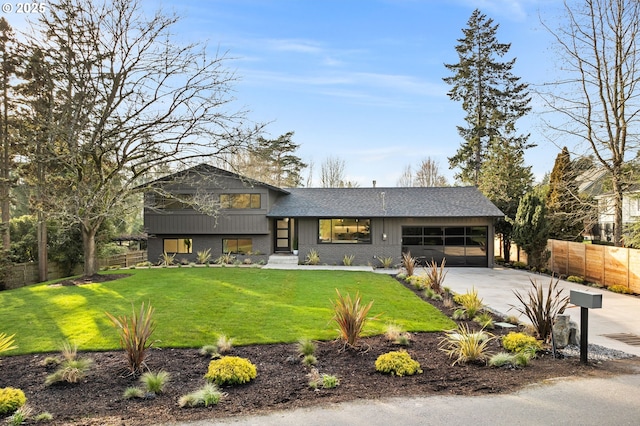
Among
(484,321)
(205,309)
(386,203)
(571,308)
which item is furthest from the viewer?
(386,203)

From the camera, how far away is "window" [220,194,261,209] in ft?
64.2

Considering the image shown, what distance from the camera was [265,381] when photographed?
4.89 m

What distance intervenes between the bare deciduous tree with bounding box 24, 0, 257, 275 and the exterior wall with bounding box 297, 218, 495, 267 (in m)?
7.30

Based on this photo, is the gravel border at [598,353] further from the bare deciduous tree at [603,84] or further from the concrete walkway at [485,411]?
the bare deciduous tree at [603,84]

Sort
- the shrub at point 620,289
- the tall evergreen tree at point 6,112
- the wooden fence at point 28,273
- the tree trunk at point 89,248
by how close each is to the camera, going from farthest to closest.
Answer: the wooden fence at point 28,273, the tall evergreen tree at point 6,112, the tree trunk at point 89,248, the shrub at point 620,289

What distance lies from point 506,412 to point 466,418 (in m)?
0.50

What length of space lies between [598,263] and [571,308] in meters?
5.73

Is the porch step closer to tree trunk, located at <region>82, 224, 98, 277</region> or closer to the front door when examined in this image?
the front door

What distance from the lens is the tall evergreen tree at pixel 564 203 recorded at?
17628 mm

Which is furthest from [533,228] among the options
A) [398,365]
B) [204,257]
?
[204,257]

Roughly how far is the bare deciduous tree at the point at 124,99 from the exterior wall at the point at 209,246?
20.2 feet

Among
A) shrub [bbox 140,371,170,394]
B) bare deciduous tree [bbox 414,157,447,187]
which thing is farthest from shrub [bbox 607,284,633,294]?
bare deciduous tree [bbox 414,157,447,187]

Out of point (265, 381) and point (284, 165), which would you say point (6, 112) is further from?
point (284, 165)

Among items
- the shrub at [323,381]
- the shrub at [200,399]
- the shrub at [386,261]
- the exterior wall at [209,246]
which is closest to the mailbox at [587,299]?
the shrub at [323,381]
